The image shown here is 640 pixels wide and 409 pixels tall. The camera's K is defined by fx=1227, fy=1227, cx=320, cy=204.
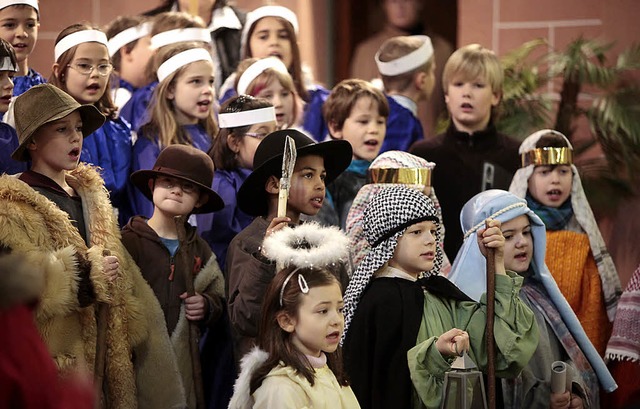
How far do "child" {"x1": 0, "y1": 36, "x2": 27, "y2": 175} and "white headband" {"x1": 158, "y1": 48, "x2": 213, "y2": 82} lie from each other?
119 centimetres

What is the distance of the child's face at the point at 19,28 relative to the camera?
5.84 meters

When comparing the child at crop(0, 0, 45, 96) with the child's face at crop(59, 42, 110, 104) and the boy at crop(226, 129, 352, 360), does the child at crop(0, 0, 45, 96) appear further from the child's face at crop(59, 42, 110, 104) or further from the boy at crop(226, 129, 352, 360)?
the boy at crop(226, 129, 352, 360)

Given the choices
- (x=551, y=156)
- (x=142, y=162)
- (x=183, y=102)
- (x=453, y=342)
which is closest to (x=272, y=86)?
(x=183, y=102)

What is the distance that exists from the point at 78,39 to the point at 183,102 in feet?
2.17

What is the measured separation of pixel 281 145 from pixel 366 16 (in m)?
5.10

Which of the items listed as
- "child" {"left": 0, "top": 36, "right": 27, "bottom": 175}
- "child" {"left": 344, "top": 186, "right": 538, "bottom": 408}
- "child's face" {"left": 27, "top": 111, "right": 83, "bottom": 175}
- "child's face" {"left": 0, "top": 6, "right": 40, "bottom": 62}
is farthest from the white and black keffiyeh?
"child's face" {"left": 0, "top": 6, "right": 40, "bottom": 62}

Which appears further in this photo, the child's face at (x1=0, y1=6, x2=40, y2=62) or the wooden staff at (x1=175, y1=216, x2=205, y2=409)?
the child's face at (x1=0, y1=6, x2=40, y2=62)

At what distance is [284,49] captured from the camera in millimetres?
7301

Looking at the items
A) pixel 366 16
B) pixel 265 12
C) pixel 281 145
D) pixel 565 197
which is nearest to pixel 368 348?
pixel 281 145

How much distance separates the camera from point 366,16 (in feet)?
32.9

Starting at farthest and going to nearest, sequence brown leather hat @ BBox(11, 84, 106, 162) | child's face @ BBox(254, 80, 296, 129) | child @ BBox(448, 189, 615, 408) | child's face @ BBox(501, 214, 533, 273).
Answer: child's face @ BBox(254, 80, 296, 129)
child's face @ BBox(501, 214, 533, 273)
child @ BBox(448, 189, 615, 408)
brown leather hat @ BBox(11, 84, 106, 162)

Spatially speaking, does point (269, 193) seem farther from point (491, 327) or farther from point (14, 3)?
point (14, 3)

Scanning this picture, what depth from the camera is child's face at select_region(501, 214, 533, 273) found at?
17.3 feet

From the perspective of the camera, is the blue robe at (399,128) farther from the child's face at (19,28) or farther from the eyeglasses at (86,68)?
the child's face at (19,28)
